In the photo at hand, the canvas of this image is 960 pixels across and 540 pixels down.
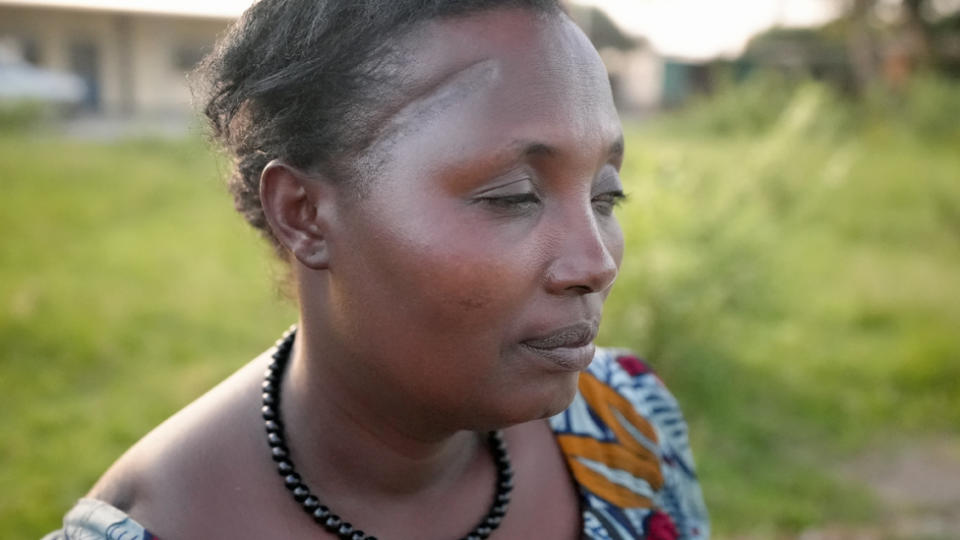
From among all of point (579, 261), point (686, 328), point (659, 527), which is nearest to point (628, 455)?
point (659, 527)

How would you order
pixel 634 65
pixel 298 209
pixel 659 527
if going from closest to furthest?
pixel 298 209 → pixel 659 527 → pixel 634 65

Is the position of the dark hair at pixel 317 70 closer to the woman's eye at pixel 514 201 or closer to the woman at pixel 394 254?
the woman at pixel 394 254

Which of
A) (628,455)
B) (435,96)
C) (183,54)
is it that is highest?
(183,54)

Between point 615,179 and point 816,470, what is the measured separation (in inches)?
139

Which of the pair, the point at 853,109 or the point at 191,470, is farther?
the point at 853,109

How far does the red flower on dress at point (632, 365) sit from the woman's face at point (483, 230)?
636mm

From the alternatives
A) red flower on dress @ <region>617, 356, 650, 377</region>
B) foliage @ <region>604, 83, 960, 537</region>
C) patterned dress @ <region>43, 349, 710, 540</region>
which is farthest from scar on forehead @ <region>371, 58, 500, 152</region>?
foliage @ <region>604, 83, 960, 537</region>

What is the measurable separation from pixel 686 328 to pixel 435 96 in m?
3.63

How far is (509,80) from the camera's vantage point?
127 cm

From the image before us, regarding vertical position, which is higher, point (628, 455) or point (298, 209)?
point (298, 209)

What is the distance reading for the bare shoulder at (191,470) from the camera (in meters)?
1.38

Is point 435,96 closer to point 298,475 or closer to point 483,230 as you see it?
point 483,230

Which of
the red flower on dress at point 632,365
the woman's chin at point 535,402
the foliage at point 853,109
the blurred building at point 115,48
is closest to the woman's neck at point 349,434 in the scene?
Result: the woman's chin at point 535,402

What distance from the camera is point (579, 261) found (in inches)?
51.0
